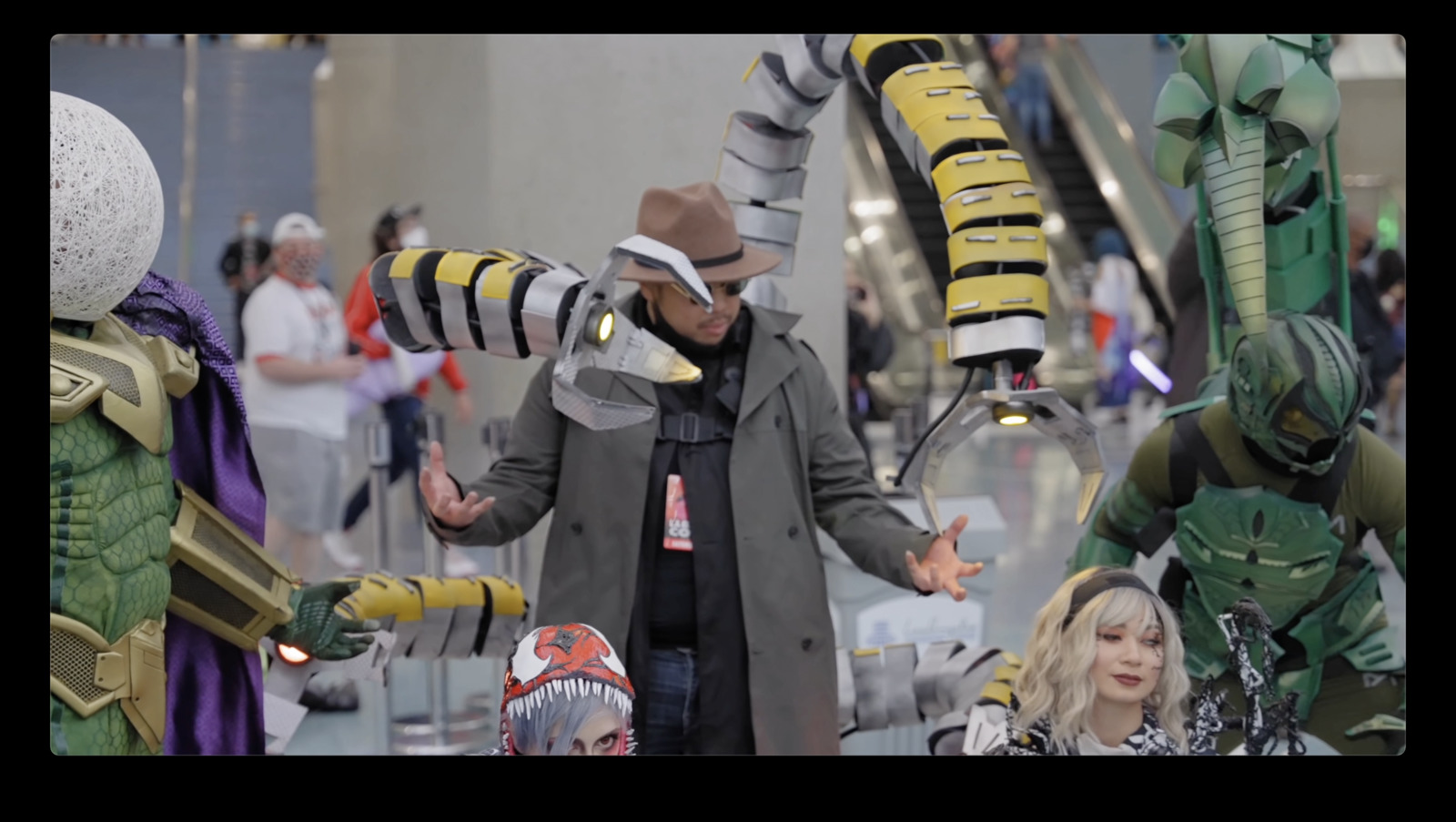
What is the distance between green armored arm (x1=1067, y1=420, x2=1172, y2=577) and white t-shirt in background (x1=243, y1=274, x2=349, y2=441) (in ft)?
9.81

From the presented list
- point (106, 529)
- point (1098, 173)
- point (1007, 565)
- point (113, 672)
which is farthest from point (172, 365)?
point (1098, 173)

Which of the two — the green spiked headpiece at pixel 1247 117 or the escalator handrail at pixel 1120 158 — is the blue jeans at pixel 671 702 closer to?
the green spiked headpiece at pixel 1247 117

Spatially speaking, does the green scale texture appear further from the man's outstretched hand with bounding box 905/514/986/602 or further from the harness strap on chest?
the man's outstretched hand with bounding box 905/514/986/602

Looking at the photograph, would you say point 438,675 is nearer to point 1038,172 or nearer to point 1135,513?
point 1135,513

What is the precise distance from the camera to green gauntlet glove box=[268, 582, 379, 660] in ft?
8.84

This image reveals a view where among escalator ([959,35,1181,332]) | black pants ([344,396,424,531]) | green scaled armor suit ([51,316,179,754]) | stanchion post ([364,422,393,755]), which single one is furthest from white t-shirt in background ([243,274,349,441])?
escalator ([959,35,1181,332])

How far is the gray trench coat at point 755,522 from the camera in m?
2.87

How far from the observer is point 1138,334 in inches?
541

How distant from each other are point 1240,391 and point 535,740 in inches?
61.0

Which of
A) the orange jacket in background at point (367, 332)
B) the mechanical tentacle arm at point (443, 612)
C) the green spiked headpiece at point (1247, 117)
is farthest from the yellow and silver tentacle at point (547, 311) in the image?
the orange jacket in background at point (367, 332)

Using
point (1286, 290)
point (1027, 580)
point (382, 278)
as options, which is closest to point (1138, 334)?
point (1027, 580)

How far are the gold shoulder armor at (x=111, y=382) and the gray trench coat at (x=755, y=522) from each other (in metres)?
0.69

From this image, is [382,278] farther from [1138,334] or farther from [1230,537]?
[1138,334]

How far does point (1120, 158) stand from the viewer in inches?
614
